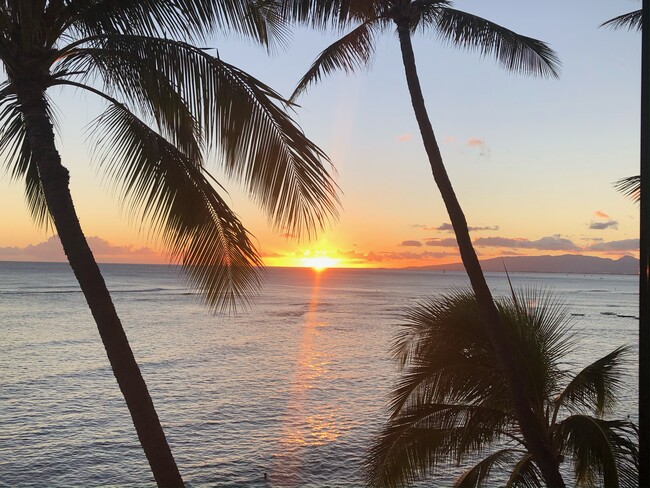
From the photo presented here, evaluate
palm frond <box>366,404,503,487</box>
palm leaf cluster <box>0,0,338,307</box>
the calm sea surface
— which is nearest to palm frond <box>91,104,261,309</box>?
palm leaf cluster <box>0,0,338,307</box>

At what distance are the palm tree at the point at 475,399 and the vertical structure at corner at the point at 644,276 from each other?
122 inches

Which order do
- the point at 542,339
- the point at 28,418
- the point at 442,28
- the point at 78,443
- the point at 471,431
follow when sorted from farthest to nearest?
1. the point at 28,418
2. the point at 78,443
3. the point at 442,28
4. the point at 542,339
5. the point at 471,431

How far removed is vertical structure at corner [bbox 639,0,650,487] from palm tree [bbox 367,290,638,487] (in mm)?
3110

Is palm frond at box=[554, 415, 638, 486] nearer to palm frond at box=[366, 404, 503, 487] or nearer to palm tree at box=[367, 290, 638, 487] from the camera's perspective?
palm tree at box=[367, 290, 638, 487]

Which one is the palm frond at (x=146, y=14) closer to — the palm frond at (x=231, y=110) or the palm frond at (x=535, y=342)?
the palm frond at (x=231, y=110)

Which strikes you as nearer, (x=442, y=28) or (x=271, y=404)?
(x=442, y=28)

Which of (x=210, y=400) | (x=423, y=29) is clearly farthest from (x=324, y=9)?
(x=210, y=400)

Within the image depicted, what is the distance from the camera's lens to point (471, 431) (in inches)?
306

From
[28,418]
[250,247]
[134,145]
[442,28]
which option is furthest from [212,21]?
[28,418]

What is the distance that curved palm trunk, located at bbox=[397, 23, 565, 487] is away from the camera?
7243 mm

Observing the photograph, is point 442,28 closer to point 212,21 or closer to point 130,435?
point 212,21

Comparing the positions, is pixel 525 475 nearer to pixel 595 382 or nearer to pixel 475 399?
pixel 475 399

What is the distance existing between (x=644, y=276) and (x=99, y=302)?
410 centimetres

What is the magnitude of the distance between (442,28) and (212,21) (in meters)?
5.16
